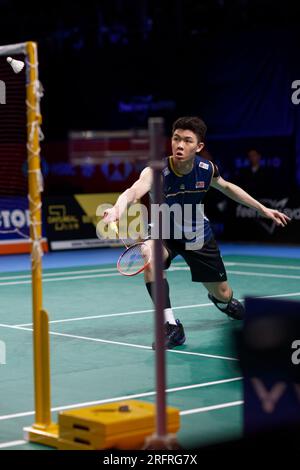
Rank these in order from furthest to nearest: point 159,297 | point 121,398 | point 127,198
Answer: point 127,198, point 121,398, point 159,297

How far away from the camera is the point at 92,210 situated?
62.7 ft

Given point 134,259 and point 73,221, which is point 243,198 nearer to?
point 134,259

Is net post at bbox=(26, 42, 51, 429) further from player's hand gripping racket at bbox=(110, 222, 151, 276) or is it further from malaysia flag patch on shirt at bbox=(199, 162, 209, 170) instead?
malaysia flag patch on shirt at bbox=(199, 162, 209, 170)

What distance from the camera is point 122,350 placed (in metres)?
8.76

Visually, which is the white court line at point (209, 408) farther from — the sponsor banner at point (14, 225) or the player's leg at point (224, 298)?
the sponsor banner at point (14, 225)

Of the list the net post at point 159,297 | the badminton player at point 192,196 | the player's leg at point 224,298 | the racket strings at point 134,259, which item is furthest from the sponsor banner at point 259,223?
the net post at point 159,297

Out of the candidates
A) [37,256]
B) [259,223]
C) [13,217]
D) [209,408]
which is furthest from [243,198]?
[259,223]

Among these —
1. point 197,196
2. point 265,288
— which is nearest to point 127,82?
point 265,288

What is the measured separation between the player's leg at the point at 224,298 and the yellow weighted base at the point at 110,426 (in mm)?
4023

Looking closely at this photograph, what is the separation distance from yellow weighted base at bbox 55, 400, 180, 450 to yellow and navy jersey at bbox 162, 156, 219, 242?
3653 millimetres

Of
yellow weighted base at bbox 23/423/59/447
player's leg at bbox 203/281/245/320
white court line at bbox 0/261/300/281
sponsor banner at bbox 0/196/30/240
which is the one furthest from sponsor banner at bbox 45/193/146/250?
yellow weighted base at bbox 23/423/59/447

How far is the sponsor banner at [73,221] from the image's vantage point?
1872 centimetres

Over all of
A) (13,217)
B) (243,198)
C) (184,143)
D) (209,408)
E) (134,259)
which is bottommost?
(209,408)

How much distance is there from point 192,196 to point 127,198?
1489 millimetres
